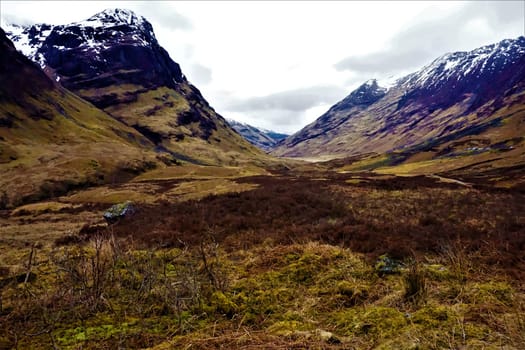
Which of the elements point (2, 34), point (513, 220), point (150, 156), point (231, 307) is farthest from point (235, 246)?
point (2, 34)

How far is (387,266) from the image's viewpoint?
29.5ft

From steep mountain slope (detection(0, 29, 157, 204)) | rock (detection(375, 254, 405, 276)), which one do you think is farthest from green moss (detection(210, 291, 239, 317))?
steep mountain slope (detection(0, 29, 157, 204))

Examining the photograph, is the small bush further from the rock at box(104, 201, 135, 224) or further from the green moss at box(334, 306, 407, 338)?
the rock at box(104, 201, 135, 224)

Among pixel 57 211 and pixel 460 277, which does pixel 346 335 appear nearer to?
pixel 460 277

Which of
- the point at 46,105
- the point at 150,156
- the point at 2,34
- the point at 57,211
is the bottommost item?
the point at 57,211

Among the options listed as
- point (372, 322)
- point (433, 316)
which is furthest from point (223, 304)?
point (433, 316)

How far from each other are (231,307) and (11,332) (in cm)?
395

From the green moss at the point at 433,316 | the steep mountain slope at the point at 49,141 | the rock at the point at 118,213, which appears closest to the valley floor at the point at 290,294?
the green moss at the point at 433,316

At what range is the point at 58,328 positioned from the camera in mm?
6270

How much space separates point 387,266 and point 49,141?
133m

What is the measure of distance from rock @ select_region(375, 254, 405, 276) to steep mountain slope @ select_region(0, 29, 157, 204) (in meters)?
52.8

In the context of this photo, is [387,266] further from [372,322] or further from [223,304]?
[223,304]

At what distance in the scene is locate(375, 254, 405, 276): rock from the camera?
8.69 m

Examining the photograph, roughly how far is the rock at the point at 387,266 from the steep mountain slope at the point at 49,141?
173 ft
